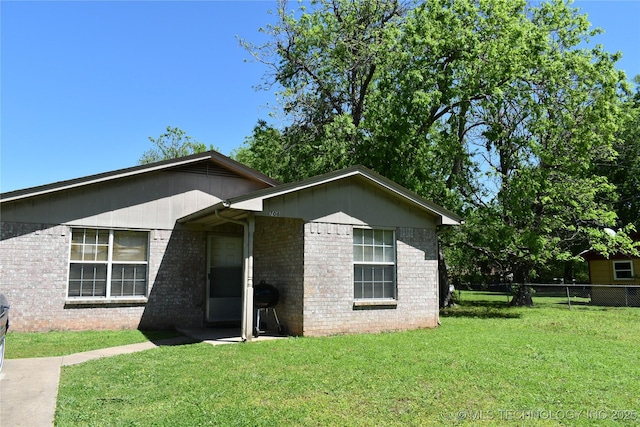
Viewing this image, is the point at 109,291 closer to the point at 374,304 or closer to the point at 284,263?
the point at 284,263

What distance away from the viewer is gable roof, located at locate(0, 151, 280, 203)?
10.9 metres

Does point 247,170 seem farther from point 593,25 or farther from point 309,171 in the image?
point 593,25

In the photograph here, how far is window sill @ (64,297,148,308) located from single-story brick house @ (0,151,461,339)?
0.08ft

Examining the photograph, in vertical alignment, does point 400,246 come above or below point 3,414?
above

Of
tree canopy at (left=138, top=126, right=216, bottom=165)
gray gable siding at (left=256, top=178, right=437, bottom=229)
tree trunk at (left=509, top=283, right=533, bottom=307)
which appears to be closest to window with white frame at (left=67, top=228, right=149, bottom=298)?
gray gable siding at (left=256, top=178, right=437, bottom=229)

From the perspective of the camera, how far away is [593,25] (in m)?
21.2

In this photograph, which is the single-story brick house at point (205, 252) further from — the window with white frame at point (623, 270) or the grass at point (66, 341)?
the window with white frame at point (623, 270)

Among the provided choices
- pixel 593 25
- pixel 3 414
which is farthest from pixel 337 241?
pixel 593 25

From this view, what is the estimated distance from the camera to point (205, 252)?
43.1ft

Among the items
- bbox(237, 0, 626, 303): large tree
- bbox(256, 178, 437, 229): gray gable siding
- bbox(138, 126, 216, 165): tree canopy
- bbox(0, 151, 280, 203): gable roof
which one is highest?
bbox(138, 126, 216, 165): tree canopy

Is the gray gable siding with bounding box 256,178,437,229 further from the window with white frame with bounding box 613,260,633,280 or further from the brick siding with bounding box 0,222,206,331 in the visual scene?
the window with white frame with bounding box 613,260,633,280

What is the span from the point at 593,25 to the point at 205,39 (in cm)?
1727

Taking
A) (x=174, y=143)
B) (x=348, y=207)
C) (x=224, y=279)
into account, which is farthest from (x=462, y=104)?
(x=174, y=143)

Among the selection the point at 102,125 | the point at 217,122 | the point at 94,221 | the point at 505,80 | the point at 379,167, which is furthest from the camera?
the point at 217,122
